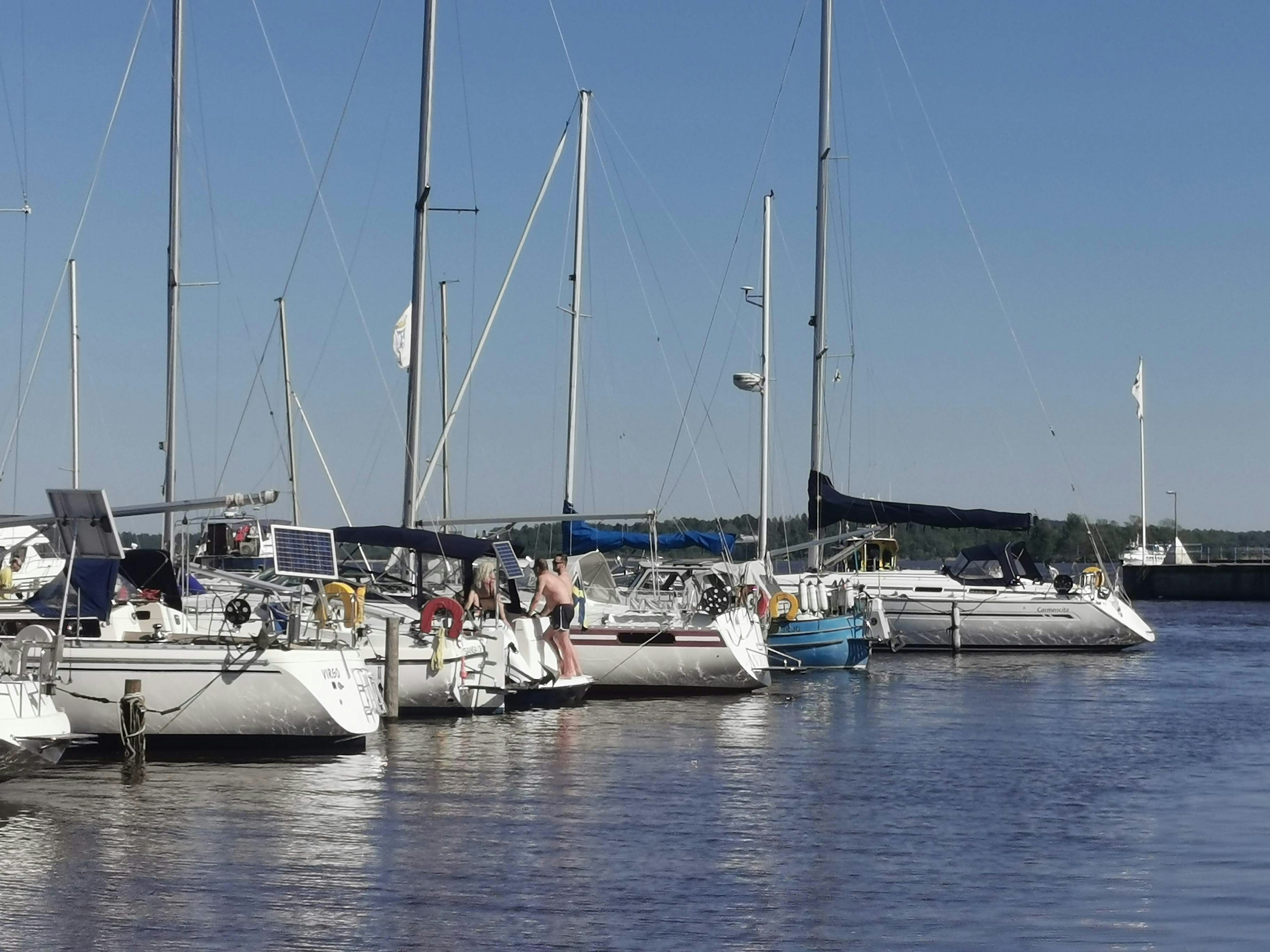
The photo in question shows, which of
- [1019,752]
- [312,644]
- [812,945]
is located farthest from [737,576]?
[812,945]

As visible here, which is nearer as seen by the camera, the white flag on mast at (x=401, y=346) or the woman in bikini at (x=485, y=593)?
the woman in bikini at (x=485, y=593)

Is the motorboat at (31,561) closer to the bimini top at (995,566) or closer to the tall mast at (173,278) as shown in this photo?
the tall mast at (173,278)

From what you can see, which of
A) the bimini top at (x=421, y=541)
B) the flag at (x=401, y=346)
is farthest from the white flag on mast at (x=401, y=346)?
the bimini top at (x=421, y=541)

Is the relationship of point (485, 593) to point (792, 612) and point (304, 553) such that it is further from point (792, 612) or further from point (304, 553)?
point (792, 612)

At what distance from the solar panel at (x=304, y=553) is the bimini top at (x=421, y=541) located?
2.24 m

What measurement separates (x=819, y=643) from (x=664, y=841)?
21.9 meters

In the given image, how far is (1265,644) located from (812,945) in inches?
1801

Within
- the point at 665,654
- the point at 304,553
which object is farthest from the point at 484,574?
the point at 665,654

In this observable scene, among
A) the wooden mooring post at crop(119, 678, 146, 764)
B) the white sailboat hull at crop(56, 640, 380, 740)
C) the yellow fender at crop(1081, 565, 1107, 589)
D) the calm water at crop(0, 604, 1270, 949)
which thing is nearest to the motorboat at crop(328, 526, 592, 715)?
the calm water at crop(0, 604, 1270, 949)

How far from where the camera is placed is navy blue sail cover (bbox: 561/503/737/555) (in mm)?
35188

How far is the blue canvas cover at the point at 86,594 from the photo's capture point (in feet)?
65.2

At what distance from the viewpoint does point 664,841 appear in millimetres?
14617

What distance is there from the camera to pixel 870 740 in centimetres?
2336

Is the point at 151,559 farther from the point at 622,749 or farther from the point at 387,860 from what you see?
the point at 387,860
